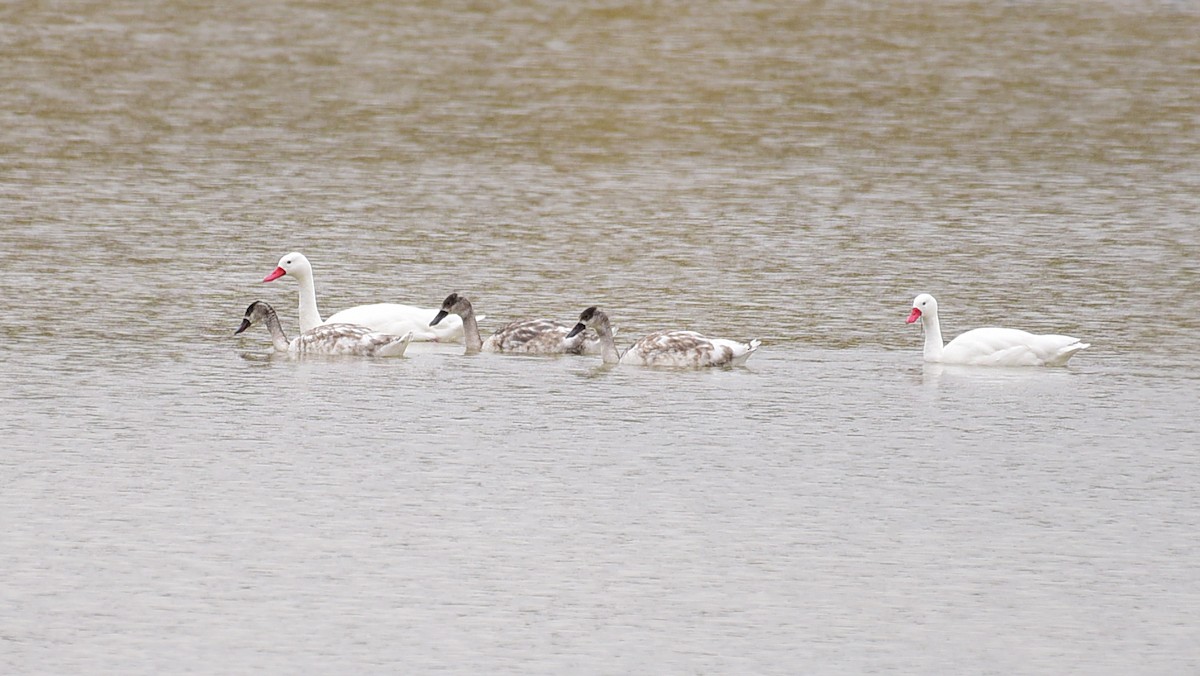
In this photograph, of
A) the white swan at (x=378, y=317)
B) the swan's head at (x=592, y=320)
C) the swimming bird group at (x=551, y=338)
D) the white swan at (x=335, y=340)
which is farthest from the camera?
the white swan at (x=378, y=317)

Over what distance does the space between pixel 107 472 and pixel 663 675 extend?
4.47m

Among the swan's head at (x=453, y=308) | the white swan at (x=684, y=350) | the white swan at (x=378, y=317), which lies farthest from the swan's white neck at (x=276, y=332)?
the white swan at (x=684, y=350)

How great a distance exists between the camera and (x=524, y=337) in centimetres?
1683

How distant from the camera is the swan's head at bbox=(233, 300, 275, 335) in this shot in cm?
1712

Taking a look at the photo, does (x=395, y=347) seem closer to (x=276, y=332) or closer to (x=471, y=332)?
(x=471, y=332)

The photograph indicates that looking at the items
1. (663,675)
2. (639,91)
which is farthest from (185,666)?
(639,91)

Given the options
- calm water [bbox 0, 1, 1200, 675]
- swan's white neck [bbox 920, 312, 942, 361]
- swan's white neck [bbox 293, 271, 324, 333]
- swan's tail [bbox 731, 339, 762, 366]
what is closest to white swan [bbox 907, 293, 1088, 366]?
swan's white neck [bbox 920, 312, 942, 361]

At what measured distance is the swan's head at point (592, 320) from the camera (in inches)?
651

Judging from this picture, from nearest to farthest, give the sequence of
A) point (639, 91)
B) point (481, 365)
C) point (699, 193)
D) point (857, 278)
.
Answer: point (481, 365), point (857, 278), point (699, 193), point (639, 91)

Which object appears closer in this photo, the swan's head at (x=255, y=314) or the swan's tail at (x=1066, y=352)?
the swan's tail at (x=1066, y=352)

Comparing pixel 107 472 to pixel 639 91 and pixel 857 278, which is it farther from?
pixel 639 91

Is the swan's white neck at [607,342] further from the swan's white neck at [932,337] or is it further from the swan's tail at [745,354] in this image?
the swan's white neck at [932,337]

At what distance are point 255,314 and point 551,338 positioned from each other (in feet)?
7.42

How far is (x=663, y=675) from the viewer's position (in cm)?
902
